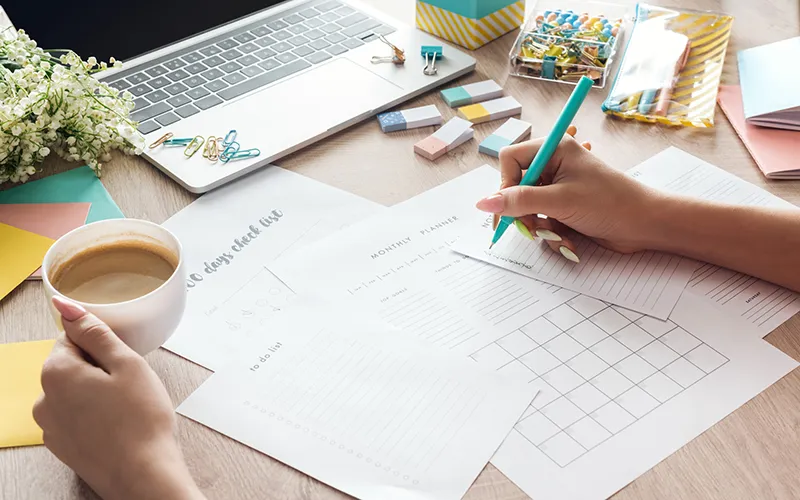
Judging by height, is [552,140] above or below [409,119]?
above

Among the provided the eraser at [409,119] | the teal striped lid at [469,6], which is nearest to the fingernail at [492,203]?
the eraser at [409,119]

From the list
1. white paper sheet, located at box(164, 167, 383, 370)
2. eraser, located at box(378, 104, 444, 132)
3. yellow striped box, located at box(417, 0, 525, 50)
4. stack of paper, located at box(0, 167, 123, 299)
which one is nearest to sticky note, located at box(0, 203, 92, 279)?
stack of paper, located at box(0, 167, 123, 299)

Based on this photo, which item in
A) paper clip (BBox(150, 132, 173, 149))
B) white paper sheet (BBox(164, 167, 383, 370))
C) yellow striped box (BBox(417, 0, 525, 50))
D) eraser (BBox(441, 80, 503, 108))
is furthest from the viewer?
yellow striped box (BBox(417, 0, 525, 50))

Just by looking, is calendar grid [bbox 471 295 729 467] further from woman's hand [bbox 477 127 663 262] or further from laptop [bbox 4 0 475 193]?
laptop [bbox 4 0 475 193]

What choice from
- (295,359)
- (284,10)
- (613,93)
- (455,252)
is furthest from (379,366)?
(284,10)

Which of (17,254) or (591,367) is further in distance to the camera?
(17,254)

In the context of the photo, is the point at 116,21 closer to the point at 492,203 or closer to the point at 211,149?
the point at 211,149

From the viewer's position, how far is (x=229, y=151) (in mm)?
911

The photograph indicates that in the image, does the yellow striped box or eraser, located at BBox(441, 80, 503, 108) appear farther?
the yellow striped box

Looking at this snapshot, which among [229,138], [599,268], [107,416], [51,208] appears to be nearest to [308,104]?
[229,138]

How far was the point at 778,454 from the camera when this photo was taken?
0.59 metres

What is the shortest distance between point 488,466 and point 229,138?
1.85 ft

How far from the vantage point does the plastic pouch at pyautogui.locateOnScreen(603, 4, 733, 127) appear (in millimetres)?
1017

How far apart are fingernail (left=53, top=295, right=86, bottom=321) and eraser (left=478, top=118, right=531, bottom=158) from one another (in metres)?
0.56
